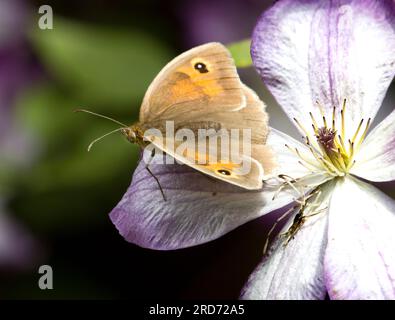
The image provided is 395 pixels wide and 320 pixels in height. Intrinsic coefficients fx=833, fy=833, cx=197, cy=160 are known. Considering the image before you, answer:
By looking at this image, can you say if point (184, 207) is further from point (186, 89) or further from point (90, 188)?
point (90, 188)

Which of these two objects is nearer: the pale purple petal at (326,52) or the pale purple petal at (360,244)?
the pale purple petal at (360,244)

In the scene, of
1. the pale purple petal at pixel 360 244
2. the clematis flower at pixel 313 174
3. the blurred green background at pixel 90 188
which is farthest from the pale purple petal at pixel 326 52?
the blurred green background at pixel 90 188

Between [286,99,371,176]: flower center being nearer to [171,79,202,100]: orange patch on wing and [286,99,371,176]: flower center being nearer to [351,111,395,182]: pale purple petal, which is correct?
[351,111,395,182]: pale purple petal

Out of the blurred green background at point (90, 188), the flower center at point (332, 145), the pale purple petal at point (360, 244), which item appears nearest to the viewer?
the pale purple petal at point (360, 244)

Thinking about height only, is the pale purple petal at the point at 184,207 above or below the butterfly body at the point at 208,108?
below

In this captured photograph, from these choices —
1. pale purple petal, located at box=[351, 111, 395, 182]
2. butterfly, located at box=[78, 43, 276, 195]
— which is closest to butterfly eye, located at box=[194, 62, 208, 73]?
butterfly, located at box=[78, 43, 276, 195]

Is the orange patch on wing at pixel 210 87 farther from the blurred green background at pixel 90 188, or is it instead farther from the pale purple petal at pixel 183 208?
the blurred green background at pixel 90 188
